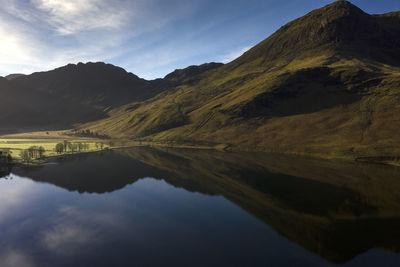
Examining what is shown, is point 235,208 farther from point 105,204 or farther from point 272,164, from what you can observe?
point 272,164

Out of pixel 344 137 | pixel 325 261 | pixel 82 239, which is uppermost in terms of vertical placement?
pixel 344 137

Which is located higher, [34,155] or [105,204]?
[34,155]

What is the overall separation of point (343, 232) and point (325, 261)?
1691 centimetres

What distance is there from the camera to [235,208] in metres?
84.2

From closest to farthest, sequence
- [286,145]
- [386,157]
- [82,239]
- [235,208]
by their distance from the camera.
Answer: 1. [82,239]
2. [235,208]
3. [386,157]
4. [286,145]

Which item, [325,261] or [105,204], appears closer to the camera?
[325,261]

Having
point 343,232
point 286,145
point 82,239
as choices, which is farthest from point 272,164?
point 82,239

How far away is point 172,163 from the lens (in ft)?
531

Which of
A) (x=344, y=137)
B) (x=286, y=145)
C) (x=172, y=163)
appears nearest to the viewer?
(x=172, y=163)

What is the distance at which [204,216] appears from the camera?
78062mm

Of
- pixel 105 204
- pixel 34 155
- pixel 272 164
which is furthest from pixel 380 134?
pixel 34 155

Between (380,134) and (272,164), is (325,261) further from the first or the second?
(380,134)

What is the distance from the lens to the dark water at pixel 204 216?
5428 cm

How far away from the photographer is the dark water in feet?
178
